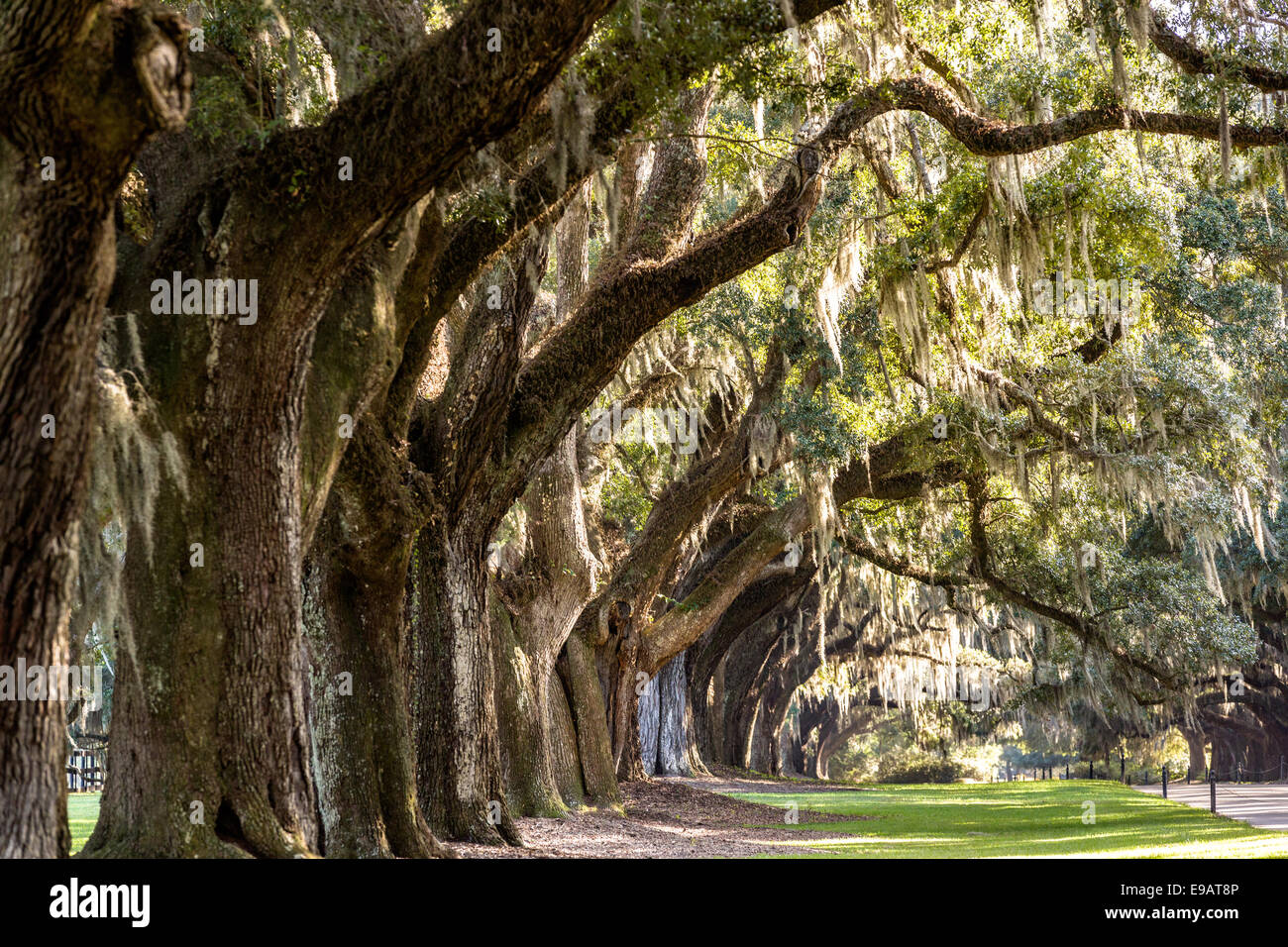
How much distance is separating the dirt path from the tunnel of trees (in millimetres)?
629

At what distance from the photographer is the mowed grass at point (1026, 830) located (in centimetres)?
1125

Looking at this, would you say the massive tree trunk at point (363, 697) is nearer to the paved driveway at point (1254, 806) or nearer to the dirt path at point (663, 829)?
the dirt path at point (663, 829)

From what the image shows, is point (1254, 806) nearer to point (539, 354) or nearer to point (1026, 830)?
point (1026, 830)

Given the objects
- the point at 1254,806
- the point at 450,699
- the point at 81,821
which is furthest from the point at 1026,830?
the point at 81,821

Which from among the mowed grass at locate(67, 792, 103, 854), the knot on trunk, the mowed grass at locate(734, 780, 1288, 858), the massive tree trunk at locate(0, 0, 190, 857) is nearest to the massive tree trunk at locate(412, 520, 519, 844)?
the mowed grass at locate(67, 792, 103, 854)

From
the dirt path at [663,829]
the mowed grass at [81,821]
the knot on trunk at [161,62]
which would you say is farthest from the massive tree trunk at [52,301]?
the mowed grass at [81,821]

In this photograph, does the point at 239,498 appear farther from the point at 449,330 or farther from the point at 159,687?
the point at 449,330

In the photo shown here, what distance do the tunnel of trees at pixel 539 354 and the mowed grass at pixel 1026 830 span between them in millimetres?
2793

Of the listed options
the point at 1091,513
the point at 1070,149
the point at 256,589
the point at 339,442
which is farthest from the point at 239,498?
the point at 1091,513

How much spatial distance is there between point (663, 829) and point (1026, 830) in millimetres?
5011

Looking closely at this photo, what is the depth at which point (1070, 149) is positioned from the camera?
447 inches

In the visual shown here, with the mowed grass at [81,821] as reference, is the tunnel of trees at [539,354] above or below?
above

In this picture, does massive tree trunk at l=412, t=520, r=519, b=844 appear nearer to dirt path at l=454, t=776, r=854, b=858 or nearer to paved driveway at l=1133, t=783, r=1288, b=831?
dirt path at l=454, t=776, r=854, b=858
